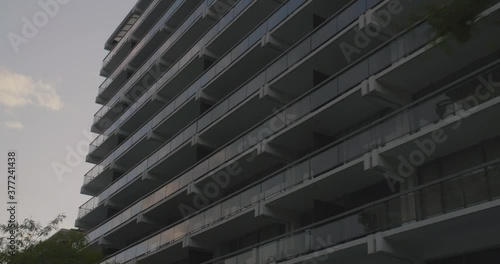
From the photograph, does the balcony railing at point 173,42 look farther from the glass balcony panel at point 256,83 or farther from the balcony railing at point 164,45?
the glass balcony panel at point 256,83

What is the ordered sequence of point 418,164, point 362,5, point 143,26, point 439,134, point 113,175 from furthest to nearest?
point 143,26, point 113,175, point 362,5, point 418,164, point 439,134

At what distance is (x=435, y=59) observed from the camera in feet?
68.6

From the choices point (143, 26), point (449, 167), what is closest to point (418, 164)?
point (449, 167)

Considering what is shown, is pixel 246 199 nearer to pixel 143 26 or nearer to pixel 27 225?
pixel 27 225

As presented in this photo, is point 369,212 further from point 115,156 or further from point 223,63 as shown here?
point 115,156

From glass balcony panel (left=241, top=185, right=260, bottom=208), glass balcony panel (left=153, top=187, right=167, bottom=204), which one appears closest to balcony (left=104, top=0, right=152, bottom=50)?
glass balcony panel (left=153, top=187, right=167, bottom=204)

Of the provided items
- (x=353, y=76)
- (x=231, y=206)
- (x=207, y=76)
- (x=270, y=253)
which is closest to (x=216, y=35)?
(x=207, y=76)

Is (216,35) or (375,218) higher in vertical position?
(216,35)

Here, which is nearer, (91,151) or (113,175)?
(113,175)

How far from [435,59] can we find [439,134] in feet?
9.65
